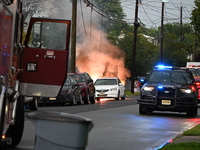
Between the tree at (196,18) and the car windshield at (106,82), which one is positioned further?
the car windshield at (106,82)

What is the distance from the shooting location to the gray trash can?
6.84 metres

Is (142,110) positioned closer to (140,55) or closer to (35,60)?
(35,60)

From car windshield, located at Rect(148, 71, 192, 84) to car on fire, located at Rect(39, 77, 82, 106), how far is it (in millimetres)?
6247

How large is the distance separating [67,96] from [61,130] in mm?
24294

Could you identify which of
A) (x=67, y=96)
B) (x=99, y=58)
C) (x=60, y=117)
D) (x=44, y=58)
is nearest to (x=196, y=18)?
(x=67, y=96)

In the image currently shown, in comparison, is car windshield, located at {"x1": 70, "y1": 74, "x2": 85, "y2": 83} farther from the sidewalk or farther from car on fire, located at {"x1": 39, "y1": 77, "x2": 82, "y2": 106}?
the sidewalk

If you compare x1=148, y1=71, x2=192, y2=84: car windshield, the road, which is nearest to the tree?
x1=148, y1=71, x2=192, y2=84: car windshield

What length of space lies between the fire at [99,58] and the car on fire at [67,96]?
37760mm

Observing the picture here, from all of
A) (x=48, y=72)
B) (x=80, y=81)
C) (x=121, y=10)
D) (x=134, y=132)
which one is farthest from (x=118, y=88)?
(x=121, y=10)

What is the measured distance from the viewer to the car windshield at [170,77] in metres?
25.1

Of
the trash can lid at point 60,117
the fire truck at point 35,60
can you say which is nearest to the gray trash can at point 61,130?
the trash can lid at point 60,117

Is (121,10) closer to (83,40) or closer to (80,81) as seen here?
(83,40)

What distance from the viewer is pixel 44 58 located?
1455 cm

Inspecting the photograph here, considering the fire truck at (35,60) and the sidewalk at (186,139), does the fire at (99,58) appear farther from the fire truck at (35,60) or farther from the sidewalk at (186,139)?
the fire truck at (35,60)
